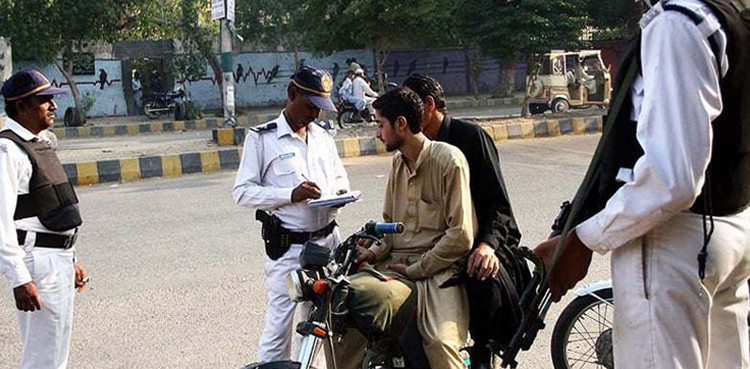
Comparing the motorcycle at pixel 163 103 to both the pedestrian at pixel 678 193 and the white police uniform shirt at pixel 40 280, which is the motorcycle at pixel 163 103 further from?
the pedestrian at pixel 678 193

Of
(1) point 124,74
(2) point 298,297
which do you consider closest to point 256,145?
(2) point 298,297

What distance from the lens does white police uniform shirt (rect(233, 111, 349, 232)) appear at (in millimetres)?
3559

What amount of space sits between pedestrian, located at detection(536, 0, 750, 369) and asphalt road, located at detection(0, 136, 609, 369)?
87.6 inches

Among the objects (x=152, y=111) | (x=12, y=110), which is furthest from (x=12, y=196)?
(x=152, y=111)

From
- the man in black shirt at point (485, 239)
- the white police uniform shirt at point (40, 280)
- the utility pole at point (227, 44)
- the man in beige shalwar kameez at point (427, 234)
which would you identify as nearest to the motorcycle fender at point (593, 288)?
the man in black shirt at point (485, 239)

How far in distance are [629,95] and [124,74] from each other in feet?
88.1

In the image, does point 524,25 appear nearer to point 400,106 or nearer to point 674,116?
point 400,106

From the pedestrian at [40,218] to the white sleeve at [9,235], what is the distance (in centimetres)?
5

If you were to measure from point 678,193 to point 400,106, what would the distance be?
1409 mm

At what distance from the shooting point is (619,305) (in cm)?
207

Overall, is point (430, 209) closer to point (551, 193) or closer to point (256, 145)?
point (256, 145)

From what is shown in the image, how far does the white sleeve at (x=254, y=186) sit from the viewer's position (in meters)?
3.52

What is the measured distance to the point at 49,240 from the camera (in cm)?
323

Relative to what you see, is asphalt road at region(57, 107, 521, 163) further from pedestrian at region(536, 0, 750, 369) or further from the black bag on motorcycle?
pedestrian at region(536, 0, 750, 369)
